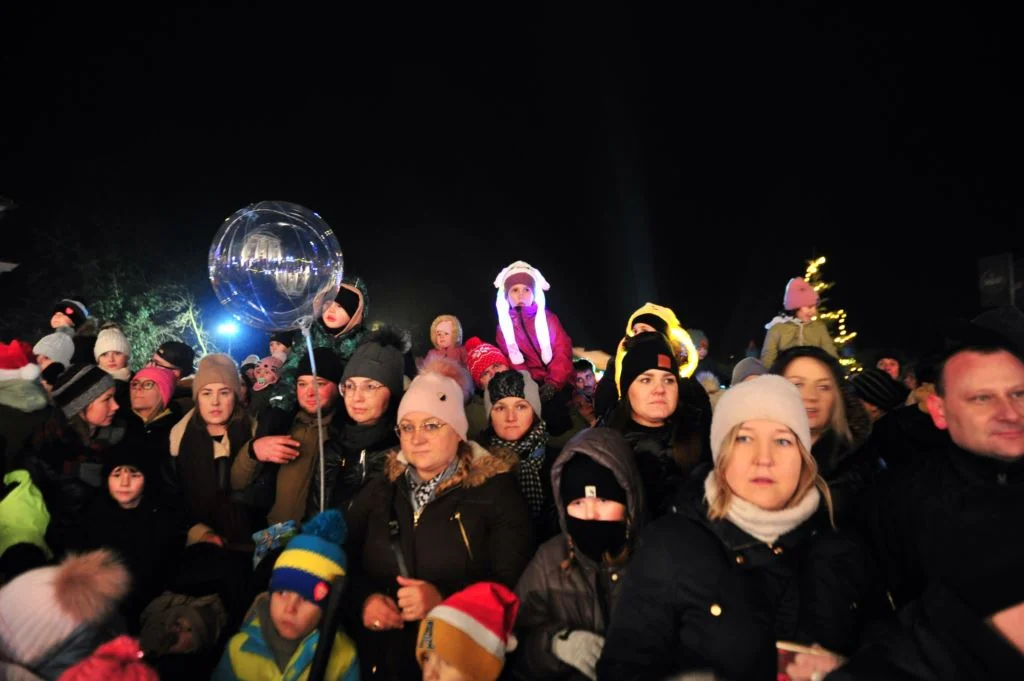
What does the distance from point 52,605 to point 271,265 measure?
8.08ft

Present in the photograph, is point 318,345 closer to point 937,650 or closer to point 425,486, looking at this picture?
point 425,486

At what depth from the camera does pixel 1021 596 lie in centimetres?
153

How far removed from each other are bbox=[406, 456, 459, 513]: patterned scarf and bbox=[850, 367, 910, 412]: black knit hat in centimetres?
324

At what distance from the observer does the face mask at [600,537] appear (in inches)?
117

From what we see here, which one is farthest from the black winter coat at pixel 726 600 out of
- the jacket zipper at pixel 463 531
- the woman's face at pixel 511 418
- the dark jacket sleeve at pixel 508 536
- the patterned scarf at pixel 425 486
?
the woman's face at pixel 511 418

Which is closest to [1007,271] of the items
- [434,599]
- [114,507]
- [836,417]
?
[836,417]

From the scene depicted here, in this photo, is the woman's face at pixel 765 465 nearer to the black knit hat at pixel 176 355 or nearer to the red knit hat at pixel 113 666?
the red knit hat at pixel 113 666

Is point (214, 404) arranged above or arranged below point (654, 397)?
above

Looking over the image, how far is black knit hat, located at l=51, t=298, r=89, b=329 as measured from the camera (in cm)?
776

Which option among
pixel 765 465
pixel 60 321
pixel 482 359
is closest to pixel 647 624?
pixel 765 465

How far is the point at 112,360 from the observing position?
6305 mm

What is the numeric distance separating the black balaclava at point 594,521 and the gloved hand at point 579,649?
13.7 inches

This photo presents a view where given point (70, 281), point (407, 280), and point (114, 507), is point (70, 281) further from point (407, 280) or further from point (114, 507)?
point (114, 507)

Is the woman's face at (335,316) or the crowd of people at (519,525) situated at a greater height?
the woman's face at (335,316)
